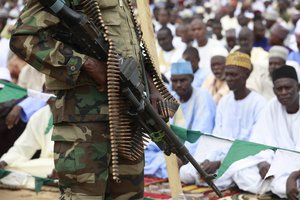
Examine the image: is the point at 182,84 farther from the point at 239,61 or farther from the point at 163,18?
the point at 163,18

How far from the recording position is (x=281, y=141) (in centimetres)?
611

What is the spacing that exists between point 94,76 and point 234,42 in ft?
27.1

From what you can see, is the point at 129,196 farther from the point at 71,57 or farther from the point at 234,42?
the point at 234,42

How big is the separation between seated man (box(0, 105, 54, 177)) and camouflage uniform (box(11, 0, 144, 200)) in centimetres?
363

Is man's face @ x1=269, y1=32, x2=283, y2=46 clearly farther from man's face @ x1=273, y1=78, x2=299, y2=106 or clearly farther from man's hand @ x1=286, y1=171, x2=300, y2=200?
man's hand @ x1=286, y1=171, x2=300, y2=200

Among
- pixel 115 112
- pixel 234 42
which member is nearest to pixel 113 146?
pixel 115 112

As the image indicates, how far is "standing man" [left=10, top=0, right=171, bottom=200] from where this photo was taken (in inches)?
125

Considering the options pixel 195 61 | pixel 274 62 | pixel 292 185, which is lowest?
pixel 292 185

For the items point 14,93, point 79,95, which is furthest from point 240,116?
point 79,95

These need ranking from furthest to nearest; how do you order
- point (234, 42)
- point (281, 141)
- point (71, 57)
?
point (234, 42) → point (281, 141) → point (71, 57)

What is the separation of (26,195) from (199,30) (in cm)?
588

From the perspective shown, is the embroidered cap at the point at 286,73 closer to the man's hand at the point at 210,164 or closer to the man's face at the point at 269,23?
the man's hand at the point at 210,164

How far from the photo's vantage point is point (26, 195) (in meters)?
6.43

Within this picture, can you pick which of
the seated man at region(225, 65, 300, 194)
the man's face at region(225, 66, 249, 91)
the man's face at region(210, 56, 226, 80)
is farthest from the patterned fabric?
the man's face at region(210, 56, 226, 80)
